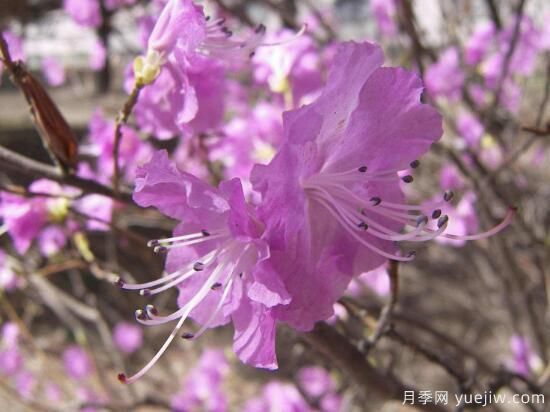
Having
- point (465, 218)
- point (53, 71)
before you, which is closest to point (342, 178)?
point (465, 218)

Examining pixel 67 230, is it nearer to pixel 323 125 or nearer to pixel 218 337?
pixel 323 125

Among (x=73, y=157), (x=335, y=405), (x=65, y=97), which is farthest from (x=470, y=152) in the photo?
(x=65, y=97)

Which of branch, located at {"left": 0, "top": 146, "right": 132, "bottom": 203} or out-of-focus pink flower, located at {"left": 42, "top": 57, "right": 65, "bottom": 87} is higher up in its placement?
branch, located at {"left": 0, "top": 146, "right": 132, "bottom": 203}

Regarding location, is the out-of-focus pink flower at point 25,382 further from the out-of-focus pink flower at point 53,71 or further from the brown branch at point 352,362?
the brown branch at point 352,362

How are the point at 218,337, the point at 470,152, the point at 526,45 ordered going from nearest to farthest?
the point at 470,152 → the point at 526,45 → the point at 218,337

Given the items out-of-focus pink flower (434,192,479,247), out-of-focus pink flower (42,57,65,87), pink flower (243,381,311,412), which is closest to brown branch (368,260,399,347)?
out-of-focus pink flower (434,192,479,247)

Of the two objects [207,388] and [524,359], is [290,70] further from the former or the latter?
[207,388]

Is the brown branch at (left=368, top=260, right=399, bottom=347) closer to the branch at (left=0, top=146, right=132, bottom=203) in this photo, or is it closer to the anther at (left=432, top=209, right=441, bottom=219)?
the anther at (left=432, top=209, right=441, bottom=219)
